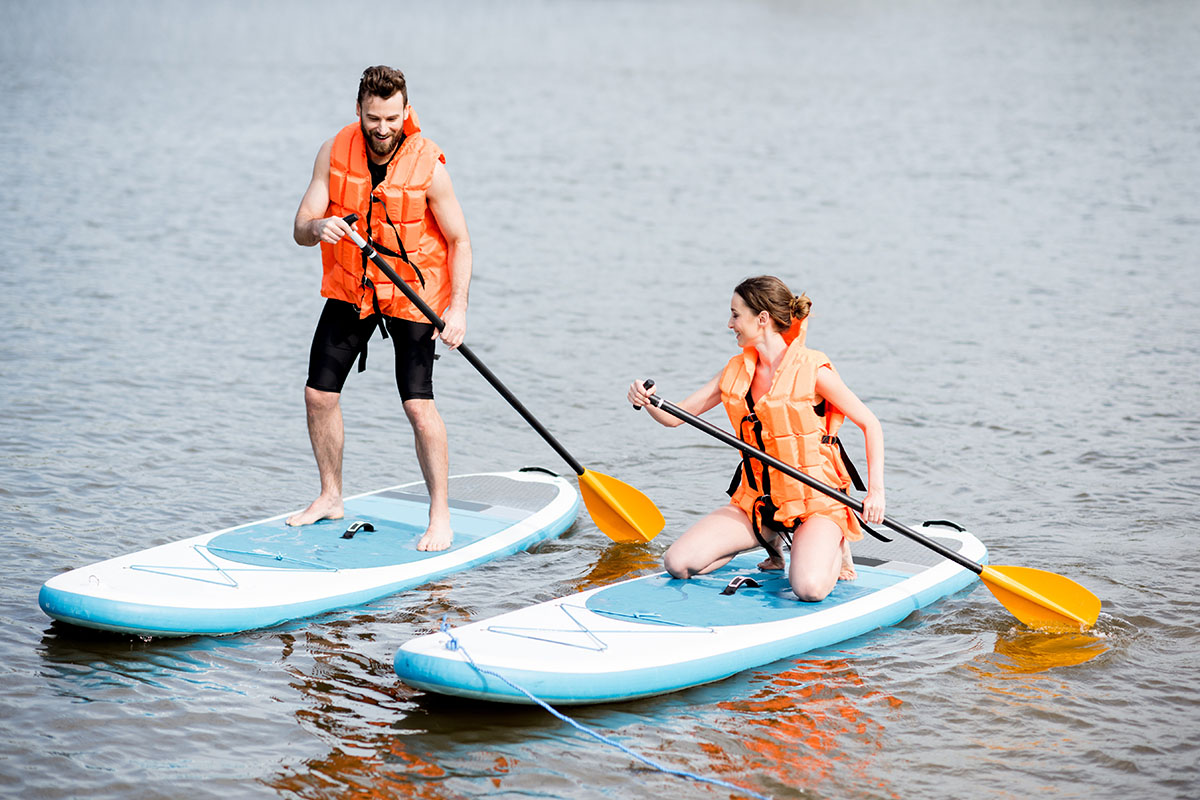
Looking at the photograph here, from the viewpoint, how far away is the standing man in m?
5.50

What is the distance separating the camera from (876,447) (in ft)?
16.9

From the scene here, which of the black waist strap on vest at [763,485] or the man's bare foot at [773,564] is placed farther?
the man's bare foot at [773,564]

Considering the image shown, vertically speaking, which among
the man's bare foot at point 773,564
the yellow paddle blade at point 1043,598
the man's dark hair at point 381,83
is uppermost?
the man's dark hair at point 381,83

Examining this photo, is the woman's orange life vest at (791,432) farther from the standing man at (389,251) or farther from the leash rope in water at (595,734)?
the leash rope in water at (595,734)

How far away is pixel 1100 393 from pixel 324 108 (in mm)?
17991

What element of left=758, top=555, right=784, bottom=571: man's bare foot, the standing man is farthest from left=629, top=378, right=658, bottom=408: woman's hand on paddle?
left=758, top=555, right=784, bottom=571: man's bare foot

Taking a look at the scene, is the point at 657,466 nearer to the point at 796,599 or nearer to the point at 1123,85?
the point at 796,599

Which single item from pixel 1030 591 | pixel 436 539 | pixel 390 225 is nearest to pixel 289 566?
pixel 436 539

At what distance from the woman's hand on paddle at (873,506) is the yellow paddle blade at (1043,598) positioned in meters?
0.66

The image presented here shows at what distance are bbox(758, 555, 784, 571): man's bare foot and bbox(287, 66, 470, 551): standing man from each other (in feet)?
4.76

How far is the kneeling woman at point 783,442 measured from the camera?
5.21 m

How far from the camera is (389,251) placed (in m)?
5.62

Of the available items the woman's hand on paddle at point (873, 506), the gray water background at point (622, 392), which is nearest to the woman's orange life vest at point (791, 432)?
the woman's hand on paddle at point (873, 506)

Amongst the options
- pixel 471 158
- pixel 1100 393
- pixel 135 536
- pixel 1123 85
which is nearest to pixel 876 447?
pixel 135 536
